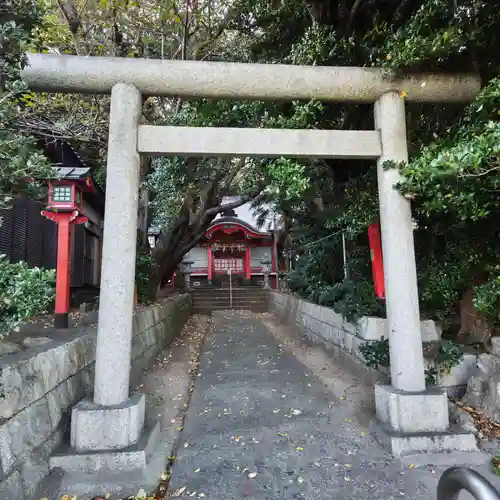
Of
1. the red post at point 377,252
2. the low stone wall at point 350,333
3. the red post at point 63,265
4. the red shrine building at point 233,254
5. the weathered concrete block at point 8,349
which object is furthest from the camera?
the red shrine building at point 233,254

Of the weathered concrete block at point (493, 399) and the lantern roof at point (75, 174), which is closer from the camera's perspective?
the weathered concrete block at point (493, 399)

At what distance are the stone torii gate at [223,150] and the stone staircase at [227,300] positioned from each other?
1277 cm

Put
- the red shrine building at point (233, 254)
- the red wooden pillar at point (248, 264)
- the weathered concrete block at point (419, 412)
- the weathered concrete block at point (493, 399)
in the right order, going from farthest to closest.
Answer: the red wooden pillar at point (248, 264)
the red shrine building at point (233, 254)
the weathered concrete block at point (493, 399)
the weathered concrete block at point (419, 412)

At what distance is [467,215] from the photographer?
341 cm

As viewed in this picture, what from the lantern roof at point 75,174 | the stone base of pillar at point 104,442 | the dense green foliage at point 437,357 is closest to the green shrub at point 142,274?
the lantern roof at point 75,174

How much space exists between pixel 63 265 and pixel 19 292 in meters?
3.53

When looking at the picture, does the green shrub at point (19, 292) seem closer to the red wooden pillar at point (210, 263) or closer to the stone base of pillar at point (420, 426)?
the stone base of pillar at point (420, 426)

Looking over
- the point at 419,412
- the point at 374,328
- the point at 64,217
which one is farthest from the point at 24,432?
the point at 374,328

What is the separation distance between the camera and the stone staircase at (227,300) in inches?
652

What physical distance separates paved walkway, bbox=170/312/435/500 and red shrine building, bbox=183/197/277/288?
48.1 feet

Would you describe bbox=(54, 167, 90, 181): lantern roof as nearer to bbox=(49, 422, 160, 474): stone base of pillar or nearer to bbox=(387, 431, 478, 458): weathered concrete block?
bbox=(49, 422, 160, 474): stone base of pillar

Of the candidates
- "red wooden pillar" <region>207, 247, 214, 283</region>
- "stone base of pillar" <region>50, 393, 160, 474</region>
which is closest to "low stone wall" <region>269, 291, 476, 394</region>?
"stone base of pillar" <region>50, 393, 160, 474</region>

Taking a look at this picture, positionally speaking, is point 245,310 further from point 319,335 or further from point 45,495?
point 45,495

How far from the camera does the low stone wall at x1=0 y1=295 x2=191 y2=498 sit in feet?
8.36
